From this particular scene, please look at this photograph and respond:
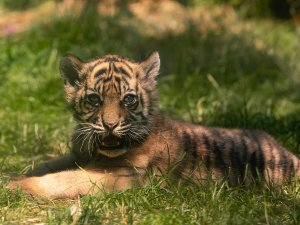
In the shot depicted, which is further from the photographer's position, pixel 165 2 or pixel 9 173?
pixel 165 2

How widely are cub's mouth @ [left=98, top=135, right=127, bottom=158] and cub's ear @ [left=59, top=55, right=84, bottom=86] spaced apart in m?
0.63

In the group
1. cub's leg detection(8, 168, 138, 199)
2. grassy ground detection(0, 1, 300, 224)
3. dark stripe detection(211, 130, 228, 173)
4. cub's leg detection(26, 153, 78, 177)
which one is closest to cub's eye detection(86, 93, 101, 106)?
cub's leg detection(8, 168, 138, 199)

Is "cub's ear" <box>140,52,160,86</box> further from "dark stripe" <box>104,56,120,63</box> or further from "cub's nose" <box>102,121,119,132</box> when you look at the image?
"cub's nose" <box>102,121,119,132</box>

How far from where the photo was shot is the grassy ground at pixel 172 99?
5.03 m

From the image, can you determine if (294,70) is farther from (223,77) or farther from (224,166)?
(224,166)

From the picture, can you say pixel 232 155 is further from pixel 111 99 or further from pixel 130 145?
pixel 111 99

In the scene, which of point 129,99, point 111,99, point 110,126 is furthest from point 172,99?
point 110,126

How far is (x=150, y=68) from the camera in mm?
6152

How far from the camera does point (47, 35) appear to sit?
1057 cm

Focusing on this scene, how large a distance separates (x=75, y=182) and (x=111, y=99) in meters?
0.67

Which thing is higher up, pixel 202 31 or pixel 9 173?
pixel 202 31

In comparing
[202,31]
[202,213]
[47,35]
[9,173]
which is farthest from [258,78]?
[202,213]

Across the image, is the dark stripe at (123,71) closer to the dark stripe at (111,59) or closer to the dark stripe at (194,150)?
the dark stripe at (111,59)

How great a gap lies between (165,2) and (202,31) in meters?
2.39
